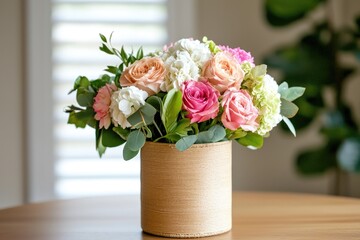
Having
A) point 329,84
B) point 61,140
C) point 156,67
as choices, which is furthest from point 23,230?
point 329,84

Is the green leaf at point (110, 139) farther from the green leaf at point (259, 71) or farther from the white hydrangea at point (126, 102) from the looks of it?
the green leaf at point (259, 71)

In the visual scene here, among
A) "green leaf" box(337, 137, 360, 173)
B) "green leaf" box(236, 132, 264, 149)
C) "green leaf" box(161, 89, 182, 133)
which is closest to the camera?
"green leaf" box(161, 89, 182, 133)

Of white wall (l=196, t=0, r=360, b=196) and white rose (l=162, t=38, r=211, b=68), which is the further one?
white wall (l=196, t=0, r=360, b=196)

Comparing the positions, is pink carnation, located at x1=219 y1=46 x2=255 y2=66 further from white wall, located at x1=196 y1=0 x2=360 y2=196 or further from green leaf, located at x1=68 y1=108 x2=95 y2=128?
white wall, located at x1=196 y1=0 x2=360 y2=196

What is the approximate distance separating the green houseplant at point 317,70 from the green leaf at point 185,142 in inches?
57.4

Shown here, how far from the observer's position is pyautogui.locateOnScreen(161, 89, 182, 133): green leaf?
1140 millimetres

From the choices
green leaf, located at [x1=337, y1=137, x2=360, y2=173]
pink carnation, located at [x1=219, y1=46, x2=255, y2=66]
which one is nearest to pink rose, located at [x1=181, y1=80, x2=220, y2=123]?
pink carnation, located at [x1=219, y1=46, x2=255, y2=66]

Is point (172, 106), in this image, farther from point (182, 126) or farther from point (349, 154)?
point (349, 154)

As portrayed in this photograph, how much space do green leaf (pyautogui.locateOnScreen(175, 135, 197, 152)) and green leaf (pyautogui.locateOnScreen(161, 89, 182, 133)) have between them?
0.13 ft

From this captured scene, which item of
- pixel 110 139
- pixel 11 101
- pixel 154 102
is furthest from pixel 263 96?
pixel 11 101

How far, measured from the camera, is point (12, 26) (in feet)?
8.71

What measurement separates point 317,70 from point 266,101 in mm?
1495

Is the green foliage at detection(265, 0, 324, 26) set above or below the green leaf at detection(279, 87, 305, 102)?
above

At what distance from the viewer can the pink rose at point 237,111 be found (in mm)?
1163
